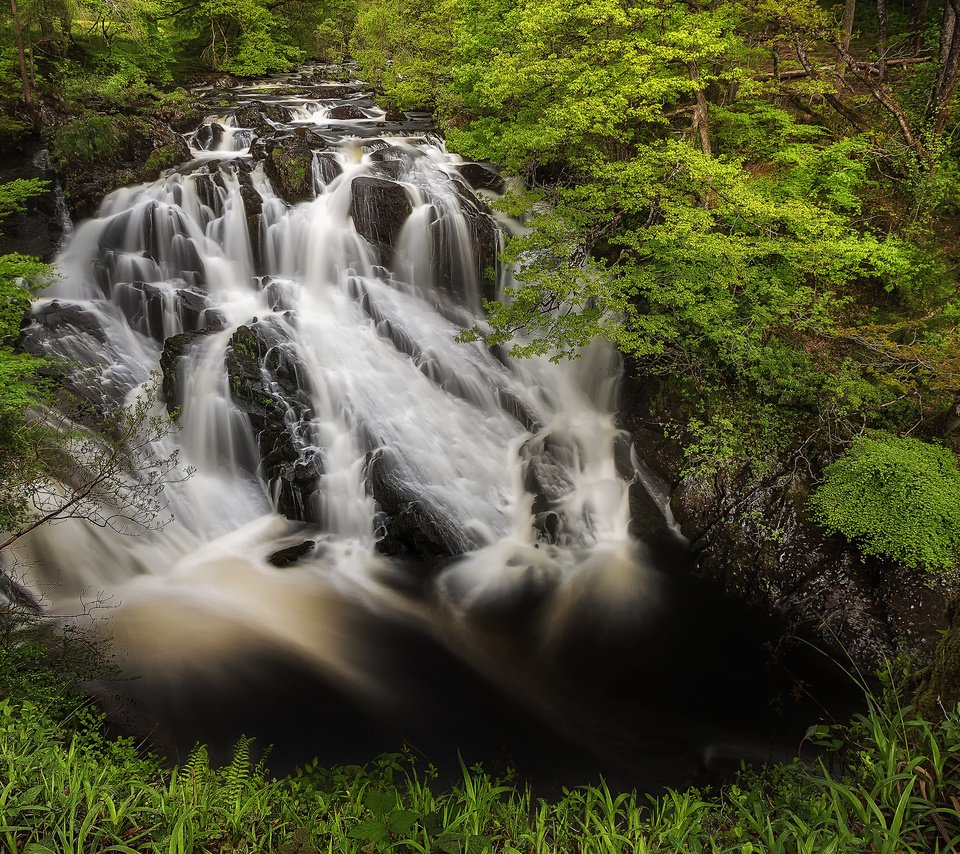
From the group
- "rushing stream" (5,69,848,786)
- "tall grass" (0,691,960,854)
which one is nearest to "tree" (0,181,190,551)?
"rushing stream" (5,69,848,786)

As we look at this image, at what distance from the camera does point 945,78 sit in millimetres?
9359

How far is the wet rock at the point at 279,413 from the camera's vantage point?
31.7ft

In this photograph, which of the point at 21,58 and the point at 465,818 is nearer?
the point at 465,818

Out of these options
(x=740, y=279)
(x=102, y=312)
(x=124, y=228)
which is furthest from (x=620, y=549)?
(x=124, y=228)

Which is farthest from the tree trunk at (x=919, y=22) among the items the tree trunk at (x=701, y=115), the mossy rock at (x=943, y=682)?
the mossy rock at (x=943, y=682)

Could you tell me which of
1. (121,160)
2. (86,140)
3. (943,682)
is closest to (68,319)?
(121,160)

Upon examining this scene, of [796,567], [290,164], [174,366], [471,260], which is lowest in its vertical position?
[796,567]

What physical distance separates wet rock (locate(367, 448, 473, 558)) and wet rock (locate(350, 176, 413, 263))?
5.15 m

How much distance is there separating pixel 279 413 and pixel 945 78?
1233 centimetres

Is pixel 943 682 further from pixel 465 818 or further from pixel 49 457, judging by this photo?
pixel 49 457

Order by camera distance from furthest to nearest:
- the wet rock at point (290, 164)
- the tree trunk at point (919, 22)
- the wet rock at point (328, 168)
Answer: the wet rock at point (328, 168) → the tree trunk at point (919, 22) → the wet rock at point (290, 164)

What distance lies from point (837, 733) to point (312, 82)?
24256 millimetres

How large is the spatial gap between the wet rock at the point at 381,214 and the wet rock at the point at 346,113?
6.04 meters

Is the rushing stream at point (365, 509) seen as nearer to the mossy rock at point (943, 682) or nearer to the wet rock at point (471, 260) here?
the wet rock at point (471, 260)
